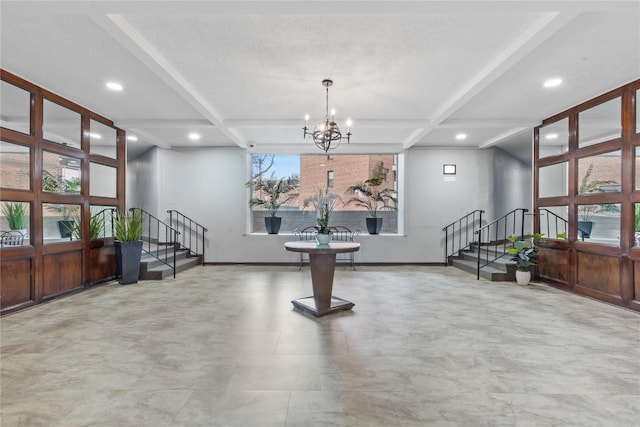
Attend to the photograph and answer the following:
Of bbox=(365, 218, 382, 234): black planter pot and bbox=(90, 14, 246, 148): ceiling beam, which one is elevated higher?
bbox=(90, 14, 246, 148): ceiling beam

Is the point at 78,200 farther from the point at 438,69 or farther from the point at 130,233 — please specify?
the point at 438,69

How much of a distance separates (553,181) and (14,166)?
796cm

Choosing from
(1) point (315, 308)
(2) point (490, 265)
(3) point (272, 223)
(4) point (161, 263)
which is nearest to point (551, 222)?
(2) point (490, 265)

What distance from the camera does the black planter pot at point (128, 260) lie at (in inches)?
208

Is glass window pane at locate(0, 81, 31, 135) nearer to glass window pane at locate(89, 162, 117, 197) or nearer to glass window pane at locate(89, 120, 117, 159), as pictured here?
glass window pane at locate(89, 120, 117, 159)

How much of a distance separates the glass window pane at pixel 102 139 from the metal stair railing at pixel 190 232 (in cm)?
214

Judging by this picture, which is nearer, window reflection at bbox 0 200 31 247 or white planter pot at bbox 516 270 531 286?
window reflection at bbox 0 200 31 247

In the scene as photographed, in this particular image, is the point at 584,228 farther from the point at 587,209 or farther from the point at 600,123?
the point at 600,123

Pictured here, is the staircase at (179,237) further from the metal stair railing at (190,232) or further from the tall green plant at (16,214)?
the tall green plant at (16,214)

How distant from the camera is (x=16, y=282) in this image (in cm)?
374

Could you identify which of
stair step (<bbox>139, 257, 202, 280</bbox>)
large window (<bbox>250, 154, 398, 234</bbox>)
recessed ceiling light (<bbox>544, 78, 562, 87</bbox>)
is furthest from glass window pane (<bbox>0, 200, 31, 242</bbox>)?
recessed ceiling light (<bbox>544, 78, 562, 87</bbox>)

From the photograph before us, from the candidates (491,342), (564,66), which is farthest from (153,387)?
(564,66)

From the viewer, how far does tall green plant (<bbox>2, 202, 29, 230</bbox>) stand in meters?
3.66

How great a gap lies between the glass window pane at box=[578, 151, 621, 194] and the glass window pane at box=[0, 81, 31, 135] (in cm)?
771
